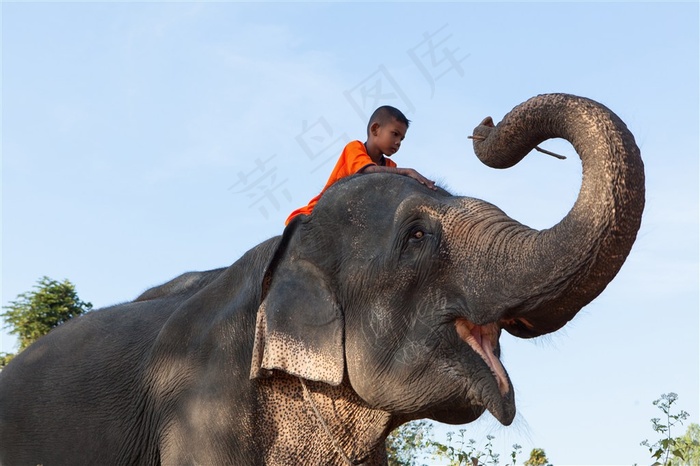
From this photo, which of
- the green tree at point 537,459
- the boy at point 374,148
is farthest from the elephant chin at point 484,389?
the green tree at point 537,459

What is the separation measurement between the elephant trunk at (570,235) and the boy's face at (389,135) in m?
0.89

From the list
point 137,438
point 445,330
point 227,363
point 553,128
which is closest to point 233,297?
point 227,363

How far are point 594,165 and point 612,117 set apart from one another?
0.22 meters

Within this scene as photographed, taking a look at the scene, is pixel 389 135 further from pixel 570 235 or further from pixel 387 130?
pixel 570 235

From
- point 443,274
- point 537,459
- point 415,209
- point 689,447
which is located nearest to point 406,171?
point 415,209

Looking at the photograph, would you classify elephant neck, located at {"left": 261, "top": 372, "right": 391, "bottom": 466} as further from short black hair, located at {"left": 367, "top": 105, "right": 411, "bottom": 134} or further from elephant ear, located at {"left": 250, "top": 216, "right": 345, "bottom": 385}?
short black hair, located at {"left": 367, "top": 105, "right": 411, "bottom": 134}

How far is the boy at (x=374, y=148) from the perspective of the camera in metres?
5.23

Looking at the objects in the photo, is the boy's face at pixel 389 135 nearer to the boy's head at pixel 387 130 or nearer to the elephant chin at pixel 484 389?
the boy's head at pixel 387 130

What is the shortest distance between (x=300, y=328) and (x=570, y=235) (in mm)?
1252

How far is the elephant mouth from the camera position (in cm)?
439

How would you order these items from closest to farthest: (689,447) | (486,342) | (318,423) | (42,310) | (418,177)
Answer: (486,342)
(318,423)
(418,177)
(689,447)
(42,310)

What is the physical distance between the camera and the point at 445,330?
14.7ft

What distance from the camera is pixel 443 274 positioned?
15.0 ft

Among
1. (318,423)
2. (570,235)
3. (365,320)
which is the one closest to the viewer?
(570,235)
